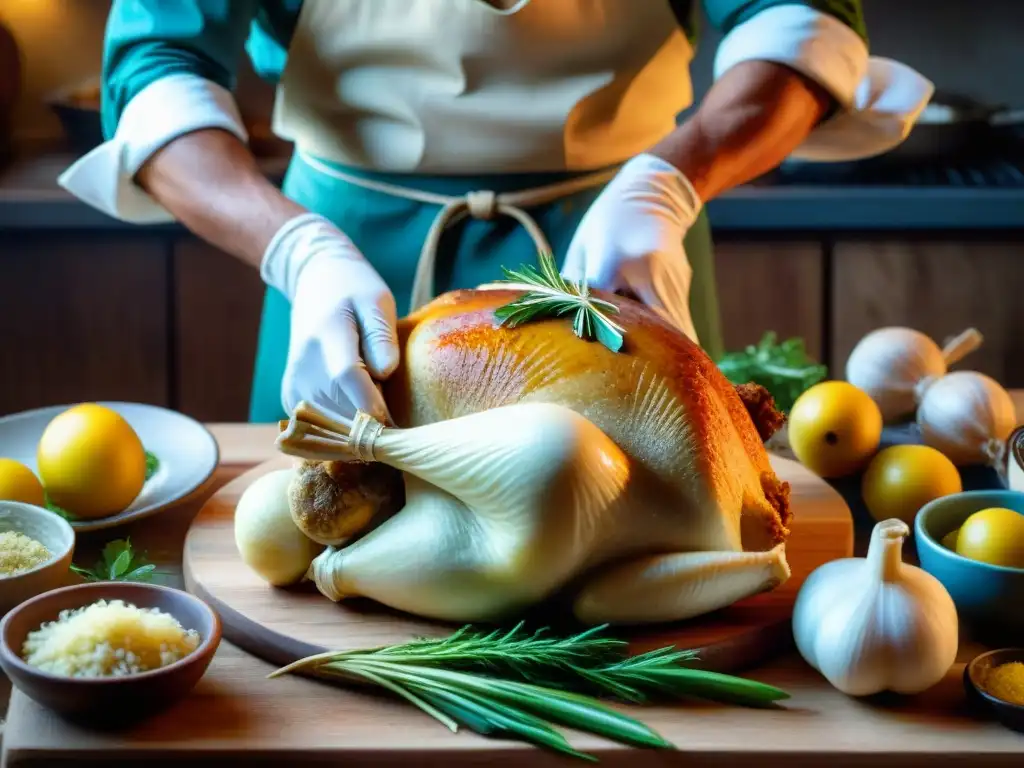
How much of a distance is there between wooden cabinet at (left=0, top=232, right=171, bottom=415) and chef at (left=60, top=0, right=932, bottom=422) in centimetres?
116

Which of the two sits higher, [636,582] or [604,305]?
[604,305]

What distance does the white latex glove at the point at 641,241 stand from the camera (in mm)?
1396

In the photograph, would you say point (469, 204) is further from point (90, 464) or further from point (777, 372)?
point (90, 464)

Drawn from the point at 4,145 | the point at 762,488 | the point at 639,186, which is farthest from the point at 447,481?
the point at 4,145

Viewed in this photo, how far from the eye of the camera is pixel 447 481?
1062 millimetres

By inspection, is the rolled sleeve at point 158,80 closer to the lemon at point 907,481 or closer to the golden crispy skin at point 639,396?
the golden crispy skin at point 639,396

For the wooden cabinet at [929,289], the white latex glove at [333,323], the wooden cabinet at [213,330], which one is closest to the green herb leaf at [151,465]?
the white latex glove at [333,323]

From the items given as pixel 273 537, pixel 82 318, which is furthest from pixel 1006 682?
pixel 82 318

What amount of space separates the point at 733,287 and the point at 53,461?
187 centimetres

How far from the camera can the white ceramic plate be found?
1.36 m

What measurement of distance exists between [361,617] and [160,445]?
1.50ft

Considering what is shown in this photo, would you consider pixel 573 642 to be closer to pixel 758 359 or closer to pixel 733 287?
pixel 758 359

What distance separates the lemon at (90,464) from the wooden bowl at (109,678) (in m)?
0.27

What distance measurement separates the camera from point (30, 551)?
1095 millimetres
